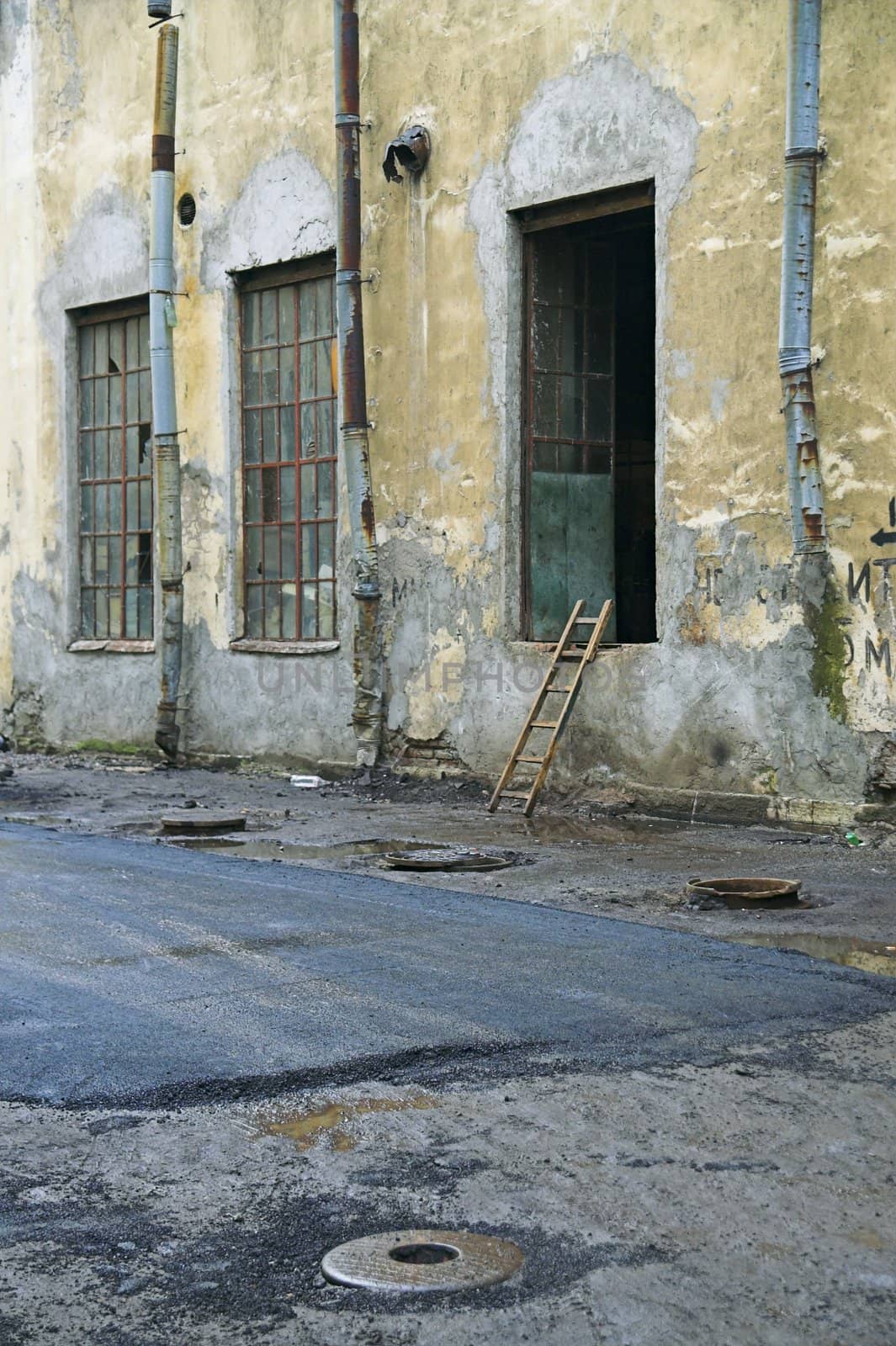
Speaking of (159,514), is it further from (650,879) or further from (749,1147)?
(749,1147)

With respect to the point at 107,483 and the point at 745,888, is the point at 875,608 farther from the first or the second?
the point at 107,483

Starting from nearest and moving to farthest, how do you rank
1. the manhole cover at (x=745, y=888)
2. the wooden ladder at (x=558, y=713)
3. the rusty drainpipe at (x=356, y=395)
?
the manhole cover at (x=745, y=888), the wooden ladder at (x=558, y=713), the rusty drainpipe at (x=356, y=395)

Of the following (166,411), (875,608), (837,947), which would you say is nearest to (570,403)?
(875,608)

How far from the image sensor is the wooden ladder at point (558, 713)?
37.2 feet

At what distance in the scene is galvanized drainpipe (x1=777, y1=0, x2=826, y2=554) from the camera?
10125 millimetres

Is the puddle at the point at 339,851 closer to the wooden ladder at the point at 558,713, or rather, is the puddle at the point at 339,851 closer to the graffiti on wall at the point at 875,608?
the wooden ladder at the point at 558,713

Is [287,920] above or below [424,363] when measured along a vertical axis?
below

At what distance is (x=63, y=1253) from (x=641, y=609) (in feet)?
38.8

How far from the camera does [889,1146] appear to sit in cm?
401

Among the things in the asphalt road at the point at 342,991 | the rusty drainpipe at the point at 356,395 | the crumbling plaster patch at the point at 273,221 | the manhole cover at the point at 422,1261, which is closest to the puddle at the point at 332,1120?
the asphalt road at the point at 342,991

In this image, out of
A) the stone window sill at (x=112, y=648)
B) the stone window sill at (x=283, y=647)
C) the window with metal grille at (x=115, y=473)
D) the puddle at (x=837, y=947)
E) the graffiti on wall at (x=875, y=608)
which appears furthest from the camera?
the window with metal grille at (x=115, y=473)

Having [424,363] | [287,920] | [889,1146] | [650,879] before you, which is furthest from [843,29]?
[889,1146]

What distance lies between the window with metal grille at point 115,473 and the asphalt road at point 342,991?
337 inches

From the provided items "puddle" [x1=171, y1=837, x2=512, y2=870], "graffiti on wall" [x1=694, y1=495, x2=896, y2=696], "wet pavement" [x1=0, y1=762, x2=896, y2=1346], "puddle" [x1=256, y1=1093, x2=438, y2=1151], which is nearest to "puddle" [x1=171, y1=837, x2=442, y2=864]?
"puddle" [x1=171, y1=837, x2=512, y2=870]
